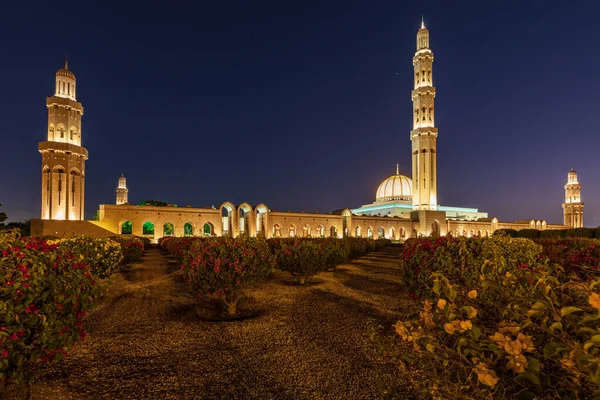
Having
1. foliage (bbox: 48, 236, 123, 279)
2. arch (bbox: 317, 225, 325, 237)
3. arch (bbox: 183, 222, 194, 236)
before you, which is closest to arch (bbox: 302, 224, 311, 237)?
arch (bbox: 317, 225, 325, 237)

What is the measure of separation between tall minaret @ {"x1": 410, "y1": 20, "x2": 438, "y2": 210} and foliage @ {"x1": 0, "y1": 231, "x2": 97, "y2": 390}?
2296 inches

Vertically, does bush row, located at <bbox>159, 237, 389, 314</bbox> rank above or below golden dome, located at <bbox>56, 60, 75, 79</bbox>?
below

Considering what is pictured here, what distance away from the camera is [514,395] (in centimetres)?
131

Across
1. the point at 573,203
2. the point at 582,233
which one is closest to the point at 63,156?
the point at 582,233

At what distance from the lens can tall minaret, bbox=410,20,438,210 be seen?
57.7m

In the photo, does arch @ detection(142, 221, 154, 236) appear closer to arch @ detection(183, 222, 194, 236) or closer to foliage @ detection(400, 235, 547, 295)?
arch @ detection(183, 222, 194, 236)

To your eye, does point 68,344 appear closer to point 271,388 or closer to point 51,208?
point 271,388

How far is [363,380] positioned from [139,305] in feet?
19.6

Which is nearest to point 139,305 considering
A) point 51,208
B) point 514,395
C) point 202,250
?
point 202,250

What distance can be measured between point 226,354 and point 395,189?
71.1 metres

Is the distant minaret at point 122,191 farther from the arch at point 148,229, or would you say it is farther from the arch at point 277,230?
the arch at point 277,230

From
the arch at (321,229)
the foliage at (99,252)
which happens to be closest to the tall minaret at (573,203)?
the arch at (321,229)

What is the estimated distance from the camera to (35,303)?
9.19 ft

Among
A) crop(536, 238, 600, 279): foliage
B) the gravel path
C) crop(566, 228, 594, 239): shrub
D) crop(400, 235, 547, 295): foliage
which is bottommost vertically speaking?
the gravel path
